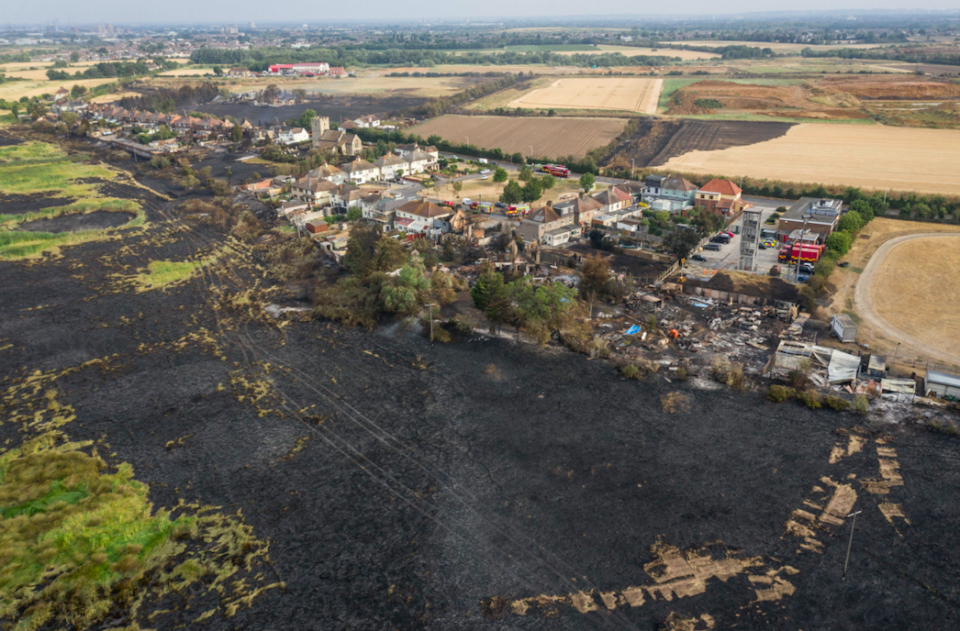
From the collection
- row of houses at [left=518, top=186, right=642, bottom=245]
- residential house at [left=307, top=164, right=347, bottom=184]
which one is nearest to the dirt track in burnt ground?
row of houses at [left=518, top=186, right=642, bottom=245]

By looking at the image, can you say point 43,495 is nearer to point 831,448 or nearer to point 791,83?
point 831,448

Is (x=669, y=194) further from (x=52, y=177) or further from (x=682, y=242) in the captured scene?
(x=52, y=177)

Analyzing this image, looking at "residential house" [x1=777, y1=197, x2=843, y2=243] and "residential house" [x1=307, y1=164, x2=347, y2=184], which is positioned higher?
"residential house" [x1=307, y1=164, x2=347, y2=184]

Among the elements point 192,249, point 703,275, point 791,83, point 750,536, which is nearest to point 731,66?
point 791,83

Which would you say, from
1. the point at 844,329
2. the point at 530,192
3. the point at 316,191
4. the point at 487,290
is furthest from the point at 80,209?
the point at 844,329

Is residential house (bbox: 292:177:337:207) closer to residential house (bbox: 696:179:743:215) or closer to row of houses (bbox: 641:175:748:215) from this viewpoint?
row of houses (bbox: 641:175:748:215)

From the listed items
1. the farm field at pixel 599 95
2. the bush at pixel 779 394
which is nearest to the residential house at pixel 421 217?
the bush at pixel 779 394

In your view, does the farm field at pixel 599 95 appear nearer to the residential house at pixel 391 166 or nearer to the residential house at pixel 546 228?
the residential house at pixel 391 166
